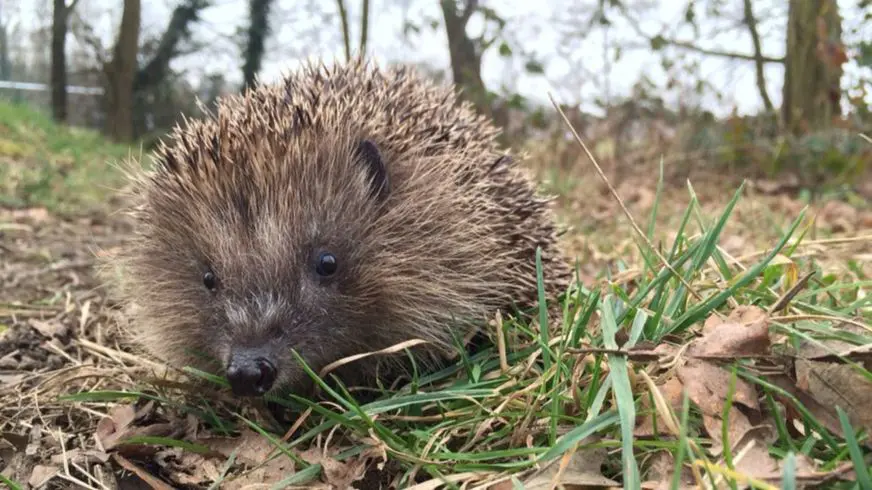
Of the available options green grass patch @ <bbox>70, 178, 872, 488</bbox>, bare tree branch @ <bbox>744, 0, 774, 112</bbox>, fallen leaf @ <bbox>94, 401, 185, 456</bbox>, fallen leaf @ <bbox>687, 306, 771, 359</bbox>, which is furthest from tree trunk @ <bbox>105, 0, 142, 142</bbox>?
fallen leaf @ <bbox>687, 306, 771, 359</bbox>

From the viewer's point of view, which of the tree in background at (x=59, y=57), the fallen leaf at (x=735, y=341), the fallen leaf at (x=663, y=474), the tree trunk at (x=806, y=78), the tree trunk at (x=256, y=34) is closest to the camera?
the fallen leaf at (x=663, y=474)

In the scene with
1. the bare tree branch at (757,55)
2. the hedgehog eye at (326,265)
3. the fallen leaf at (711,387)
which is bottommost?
the fallen leaf at (711,387)

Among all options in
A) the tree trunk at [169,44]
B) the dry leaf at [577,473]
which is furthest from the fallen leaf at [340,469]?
the tree trunk at [169,44]

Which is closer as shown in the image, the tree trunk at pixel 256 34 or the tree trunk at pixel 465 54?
the tree trunk at pixel 465 54

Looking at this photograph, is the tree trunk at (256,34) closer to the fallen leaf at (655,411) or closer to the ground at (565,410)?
the ground at (565,410)

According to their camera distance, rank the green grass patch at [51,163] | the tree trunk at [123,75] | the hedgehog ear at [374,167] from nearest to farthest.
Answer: the hedgehog ear at [374,167] → the green grass patch at [51,163] → the tree trunk at [123,75]

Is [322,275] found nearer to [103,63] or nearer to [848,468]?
[848,468]

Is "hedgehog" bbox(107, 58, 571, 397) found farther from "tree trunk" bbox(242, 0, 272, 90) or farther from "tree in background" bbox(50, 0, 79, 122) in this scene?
"tree trunk" bbox(242, 0, 272, 90)

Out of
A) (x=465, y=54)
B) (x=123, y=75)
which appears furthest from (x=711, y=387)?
(x=123, y=75)

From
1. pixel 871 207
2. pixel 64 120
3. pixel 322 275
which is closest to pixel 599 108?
pixel 871 207
